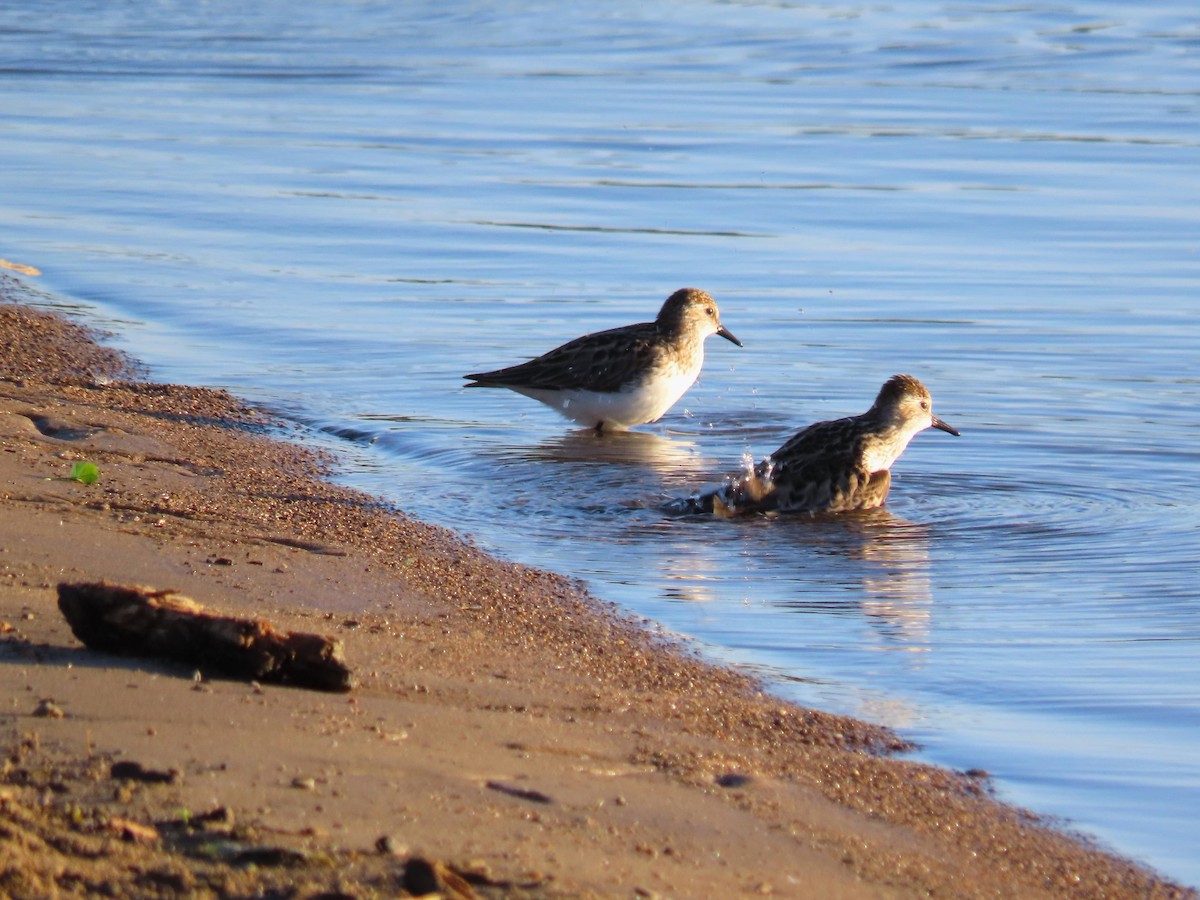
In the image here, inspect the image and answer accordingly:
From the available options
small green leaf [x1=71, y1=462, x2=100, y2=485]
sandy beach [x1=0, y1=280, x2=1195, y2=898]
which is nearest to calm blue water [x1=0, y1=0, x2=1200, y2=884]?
sandy beach [x1=0, y1=280, x2=1195, y2=898]

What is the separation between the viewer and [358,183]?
54.0 feet

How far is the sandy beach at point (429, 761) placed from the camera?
347 cm

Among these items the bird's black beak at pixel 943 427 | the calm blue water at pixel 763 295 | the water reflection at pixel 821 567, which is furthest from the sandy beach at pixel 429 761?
the bird's black beak at pixel 943 427

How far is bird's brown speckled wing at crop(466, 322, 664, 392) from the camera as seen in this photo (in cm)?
980

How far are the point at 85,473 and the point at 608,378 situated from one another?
3526 millimetres

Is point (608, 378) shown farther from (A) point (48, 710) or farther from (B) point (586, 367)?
(A) point (48, 710)

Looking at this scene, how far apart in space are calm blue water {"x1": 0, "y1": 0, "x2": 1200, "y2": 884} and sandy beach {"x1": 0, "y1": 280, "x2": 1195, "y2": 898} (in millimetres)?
398

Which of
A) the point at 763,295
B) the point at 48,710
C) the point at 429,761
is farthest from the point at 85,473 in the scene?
the point at 763,295

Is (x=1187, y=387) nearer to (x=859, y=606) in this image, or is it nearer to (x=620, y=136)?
(x=859, y=606)

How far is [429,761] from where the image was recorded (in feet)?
13.4

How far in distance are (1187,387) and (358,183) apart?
8155 millimetres

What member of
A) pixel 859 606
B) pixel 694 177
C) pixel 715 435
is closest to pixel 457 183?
pixel 694 177

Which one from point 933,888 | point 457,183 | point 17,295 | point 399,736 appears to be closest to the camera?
point 933,888

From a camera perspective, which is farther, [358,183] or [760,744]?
[358,183]
